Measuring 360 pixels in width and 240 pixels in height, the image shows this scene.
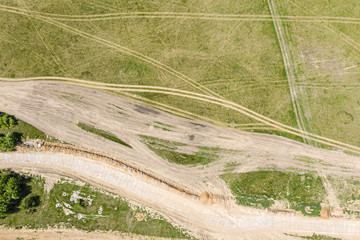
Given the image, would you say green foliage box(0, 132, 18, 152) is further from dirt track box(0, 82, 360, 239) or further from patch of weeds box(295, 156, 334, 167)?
patch of weeds box(295, 156, 334, 167)

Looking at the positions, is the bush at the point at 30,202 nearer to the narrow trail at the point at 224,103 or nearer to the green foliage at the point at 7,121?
the green foliage at the point at 7,121

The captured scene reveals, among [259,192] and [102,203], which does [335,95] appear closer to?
[259,192]

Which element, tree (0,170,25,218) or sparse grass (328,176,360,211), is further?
sparse grass (328,176,360,211)

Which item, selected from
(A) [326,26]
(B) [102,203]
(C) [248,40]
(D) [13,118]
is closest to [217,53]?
(C) [248,40]

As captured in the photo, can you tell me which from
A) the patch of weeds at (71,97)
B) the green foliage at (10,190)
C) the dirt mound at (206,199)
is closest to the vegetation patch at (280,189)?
the dirt mound at (206,199)

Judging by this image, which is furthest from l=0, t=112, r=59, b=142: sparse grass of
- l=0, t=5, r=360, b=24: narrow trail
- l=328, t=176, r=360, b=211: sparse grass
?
l=328, t=176, r=360, b=211: sparse grass
